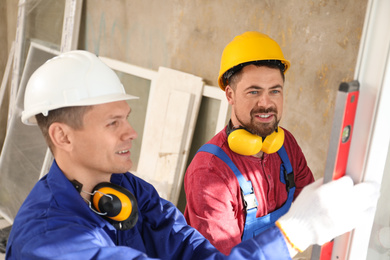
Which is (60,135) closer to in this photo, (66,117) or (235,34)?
(66,117)

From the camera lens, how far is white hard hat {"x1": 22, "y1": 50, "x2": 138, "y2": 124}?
192cm

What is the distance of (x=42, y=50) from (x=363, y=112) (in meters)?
4.97

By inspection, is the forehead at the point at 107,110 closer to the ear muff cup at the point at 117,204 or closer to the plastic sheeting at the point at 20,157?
the ear muff cup at the point at 117,204

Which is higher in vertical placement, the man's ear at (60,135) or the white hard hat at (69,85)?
the white hard hat at (69,85)

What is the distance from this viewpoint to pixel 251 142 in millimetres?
2359

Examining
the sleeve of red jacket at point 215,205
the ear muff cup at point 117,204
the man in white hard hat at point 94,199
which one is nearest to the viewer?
the man in white hard hat at point 94,199

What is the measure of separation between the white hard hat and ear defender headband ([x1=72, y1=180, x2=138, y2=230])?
0.34 metres

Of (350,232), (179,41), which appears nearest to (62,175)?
(350,232)

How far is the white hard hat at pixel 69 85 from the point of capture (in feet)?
6.28

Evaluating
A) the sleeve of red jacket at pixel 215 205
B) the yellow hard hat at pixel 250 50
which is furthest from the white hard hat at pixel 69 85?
the yellow hard hat at pixel 250 50

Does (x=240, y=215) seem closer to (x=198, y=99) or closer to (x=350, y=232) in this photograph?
(x=350, y=232)

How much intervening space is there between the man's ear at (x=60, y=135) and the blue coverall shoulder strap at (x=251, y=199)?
773 millimetres

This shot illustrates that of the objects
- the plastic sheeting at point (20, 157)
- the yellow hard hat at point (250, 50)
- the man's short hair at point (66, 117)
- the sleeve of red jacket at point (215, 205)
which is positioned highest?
the yellow hard hat at point (250, 50)

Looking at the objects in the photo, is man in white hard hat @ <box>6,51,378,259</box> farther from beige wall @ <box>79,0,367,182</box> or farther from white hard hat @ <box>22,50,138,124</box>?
beige wall @ <box>79,0,367,182</box>
